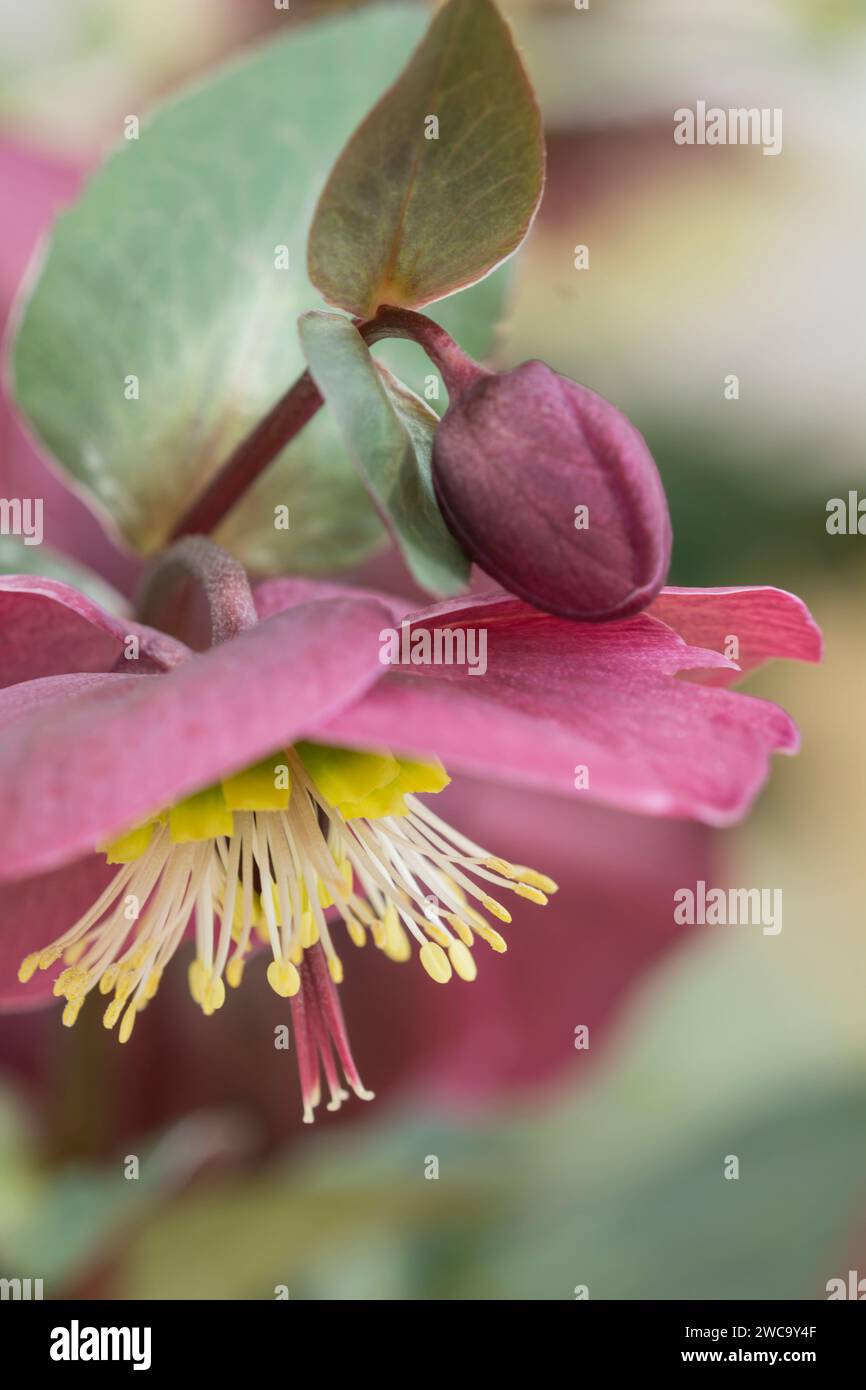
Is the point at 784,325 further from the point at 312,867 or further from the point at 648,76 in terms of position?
the point at 312,867

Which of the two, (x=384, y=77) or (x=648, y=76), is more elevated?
(x=648, y=76)

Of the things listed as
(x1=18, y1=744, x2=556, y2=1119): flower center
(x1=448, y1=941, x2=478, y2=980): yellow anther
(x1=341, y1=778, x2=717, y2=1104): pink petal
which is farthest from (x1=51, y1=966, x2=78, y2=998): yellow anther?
(x1=341, y1=778, x2=717, y2=1104): pink petal

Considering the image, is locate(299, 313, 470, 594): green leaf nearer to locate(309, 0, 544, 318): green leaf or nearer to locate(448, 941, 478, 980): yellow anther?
locate(309, 0, 544, 318): green leaf

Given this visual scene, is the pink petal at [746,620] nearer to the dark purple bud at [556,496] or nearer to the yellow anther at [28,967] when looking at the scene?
the dark purple bud at [556,496]

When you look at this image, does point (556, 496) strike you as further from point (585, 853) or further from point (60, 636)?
point (585, 853)

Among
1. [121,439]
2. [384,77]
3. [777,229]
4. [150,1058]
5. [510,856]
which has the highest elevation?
[777,229]

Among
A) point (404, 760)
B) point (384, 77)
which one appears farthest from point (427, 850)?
point (384, 77)
